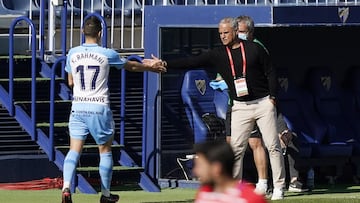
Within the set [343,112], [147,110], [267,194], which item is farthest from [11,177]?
[343,112]

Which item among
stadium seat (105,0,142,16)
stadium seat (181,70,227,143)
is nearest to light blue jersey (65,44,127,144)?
stadium seat (181,70,227,143)

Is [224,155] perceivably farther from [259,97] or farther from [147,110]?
[147,110]

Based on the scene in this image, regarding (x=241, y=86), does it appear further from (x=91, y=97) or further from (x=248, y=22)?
(x=91, y=97)

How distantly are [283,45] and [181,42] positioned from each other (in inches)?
80.6

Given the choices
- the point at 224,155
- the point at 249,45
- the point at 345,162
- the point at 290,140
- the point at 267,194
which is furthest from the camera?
the point at 345,162

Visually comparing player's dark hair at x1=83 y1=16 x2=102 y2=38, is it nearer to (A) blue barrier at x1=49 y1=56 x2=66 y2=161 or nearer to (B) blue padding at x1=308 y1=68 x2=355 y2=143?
(A) blue barrier at x1=49 y1=56 x2=66 y2=161

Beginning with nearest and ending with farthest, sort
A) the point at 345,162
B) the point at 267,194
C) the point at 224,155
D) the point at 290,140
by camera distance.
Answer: the point at 224,155 → the point at 267,194 → the point at 290,140 → the point at 345,162

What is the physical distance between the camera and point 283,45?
1593cm

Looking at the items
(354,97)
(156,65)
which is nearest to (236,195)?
(156,65)

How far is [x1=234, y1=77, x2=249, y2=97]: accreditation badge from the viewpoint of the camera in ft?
40.0

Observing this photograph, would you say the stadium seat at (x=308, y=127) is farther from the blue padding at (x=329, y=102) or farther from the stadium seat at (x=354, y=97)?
the stadium seat at (x=354, y=97)

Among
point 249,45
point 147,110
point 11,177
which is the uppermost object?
point 249,45

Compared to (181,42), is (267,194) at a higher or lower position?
lower

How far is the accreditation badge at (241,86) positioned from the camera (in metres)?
12.2
